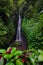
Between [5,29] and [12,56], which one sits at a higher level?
[5,29]

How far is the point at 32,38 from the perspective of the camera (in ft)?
25.1

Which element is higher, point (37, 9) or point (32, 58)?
point (37, 9)

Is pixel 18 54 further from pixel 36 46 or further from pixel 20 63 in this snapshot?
pixel 36 46

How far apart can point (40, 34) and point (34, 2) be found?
4.85m

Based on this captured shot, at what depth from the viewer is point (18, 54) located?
320 cm

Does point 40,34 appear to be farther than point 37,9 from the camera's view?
No

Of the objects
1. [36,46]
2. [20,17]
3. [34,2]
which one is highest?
[34,2]

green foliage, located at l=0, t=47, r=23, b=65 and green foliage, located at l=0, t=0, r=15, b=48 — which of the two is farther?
green foliage, located at l=0, t=0, r=15, b=48

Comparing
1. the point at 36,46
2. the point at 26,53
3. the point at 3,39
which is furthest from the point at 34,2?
the point at 26,53

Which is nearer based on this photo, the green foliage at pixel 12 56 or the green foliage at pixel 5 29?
the green foliage at pixel 12 56

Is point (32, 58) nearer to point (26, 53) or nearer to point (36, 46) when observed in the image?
point (26, 53)

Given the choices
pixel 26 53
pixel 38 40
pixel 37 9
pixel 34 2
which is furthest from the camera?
pixel 34 2

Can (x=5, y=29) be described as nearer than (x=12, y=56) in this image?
No

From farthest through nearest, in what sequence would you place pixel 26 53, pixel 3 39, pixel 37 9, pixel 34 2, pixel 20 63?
1. pixel 34 2
2. pixel 37 9
3. pixel 3 39
4. pixel 26 53
5. pixel 20 63
